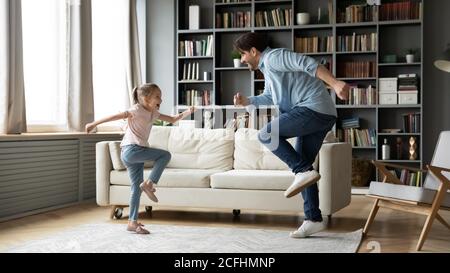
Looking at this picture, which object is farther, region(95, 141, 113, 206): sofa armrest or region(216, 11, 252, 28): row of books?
region(216, 11, 252, 28): row of books

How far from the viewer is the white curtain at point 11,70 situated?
4.97m

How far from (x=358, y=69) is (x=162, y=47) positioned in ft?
8.75

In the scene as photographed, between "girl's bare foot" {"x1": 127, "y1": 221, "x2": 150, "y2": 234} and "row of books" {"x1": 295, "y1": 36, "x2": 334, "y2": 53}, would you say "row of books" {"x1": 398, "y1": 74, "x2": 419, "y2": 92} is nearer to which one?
"row of books" {"x1": 295, "y1": 36, "x2": 334, "y2": 53}

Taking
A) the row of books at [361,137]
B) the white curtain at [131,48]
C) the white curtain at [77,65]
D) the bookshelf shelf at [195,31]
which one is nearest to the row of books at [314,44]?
the row of books at [361,137]

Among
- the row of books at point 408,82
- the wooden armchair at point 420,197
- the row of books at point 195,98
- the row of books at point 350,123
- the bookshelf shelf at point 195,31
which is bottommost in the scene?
the wooden armchair at point 420,197

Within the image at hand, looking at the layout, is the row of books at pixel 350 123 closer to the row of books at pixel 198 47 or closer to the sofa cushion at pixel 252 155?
the row of books at pixel 198 47

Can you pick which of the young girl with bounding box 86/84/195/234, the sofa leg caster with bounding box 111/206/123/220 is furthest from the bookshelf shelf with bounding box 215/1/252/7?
the young girl with bounding box 86/84/195/234

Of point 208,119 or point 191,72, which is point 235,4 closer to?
point 191,72

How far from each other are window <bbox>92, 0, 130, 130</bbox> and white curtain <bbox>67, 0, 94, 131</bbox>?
55cm

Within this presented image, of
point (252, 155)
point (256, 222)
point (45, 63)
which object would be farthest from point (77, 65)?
point (256, 222)

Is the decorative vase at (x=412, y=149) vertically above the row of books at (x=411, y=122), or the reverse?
the row of books at (x=411, y=122)

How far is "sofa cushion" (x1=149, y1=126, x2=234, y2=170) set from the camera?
532 centimetres

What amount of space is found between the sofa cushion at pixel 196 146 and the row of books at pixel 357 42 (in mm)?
2572
